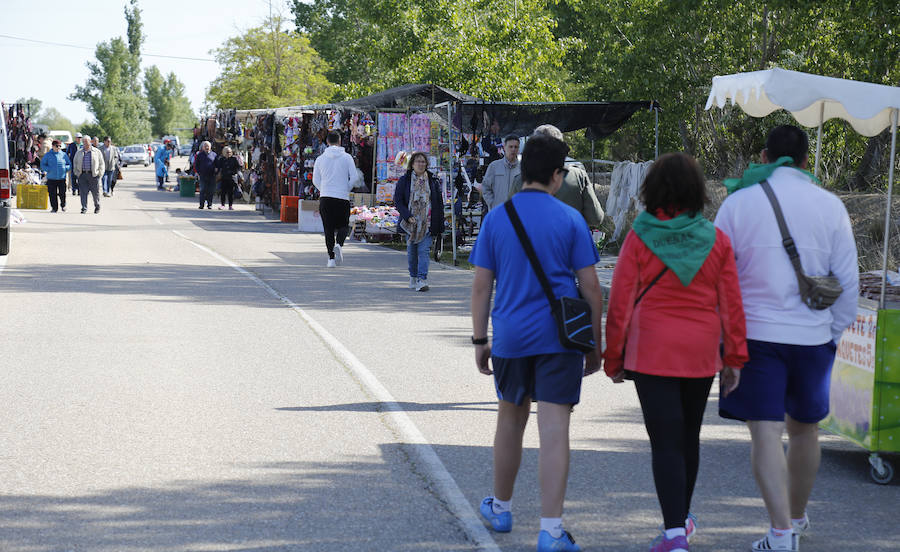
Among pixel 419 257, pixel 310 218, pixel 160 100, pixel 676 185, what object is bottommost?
pixel 310 218

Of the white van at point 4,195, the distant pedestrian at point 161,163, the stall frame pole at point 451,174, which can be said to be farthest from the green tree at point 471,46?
the white van at point 4,195

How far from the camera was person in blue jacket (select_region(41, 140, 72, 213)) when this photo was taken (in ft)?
89.5

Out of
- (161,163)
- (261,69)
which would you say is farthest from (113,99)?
(161,163)

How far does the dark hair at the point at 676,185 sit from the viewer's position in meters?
4.41

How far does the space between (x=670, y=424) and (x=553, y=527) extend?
0.64m

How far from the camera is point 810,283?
4562 millimetres

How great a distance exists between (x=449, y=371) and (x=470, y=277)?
7349 mm

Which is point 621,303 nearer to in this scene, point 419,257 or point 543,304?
point 543,304

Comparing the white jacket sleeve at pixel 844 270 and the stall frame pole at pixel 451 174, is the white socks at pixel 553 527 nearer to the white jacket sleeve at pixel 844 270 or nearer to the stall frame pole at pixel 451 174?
the white jacket sleeve at pixel 844 270

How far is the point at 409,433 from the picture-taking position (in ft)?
22.2

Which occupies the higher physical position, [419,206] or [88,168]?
[88,168]

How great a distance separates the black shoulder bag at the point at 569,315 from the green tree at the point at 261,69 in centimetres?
5490

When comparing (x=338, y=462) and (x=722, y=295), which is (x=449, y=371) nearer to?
(x=338, y=462)

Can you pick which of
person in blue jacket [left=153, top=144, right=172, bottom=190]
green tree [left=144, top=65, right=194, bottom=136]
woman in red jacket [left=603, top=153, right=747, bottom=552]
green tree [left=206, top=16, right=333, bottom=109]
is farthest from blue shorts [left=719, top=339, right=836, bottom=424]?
green tree [left=144, top=65, right=194, bottom=136]
